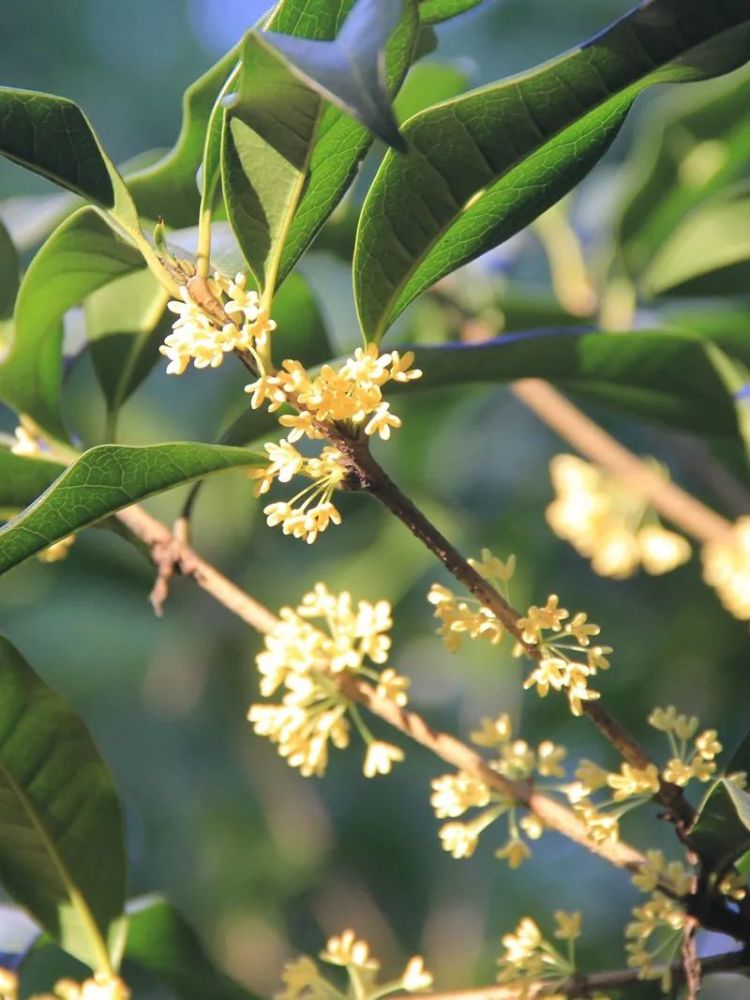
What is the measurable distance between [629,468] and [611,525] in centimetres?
14

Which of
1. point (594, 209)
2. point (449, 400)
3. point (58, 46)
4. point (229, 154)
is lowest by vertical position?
point (229, 154)

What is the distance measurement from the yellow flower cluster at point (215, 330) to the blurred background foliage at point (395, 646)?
0.94 meters

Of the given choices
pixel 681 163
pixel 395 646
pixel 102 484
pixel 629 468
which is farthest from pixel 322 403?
pixel 395 646

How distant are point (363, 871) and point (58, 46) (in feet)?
10.8

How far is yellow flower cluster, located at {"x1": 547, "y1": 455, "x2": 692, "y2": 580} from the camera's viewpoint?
1.54 m

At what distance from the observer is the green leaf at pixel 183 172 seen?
1170 millimetres

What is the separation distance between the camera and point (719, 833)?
91 cm

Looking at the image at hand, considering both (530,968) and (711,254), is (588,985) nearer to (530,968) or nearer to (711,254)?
(530,968)

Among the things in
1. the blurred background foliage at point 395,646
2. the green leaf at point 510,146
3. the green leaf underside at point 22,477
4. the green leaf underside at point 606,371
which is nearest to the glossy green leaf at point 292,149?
the green leaf at point 510,146

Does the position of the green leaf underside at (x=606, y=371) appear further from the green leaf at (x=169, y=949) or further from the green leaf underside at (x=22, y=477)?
the green leaf at (x=169, y=949)

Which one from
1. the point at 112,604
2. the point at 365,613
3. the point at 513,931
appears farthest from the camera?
the point at 513,931

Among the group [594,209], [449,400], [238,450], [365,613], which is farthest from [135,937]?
[594,209]

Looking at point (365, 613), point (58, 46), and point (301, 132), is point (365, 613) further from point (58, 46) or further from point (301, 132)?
point (58, 46)

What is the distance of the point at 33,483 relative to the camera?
1.15 meters
